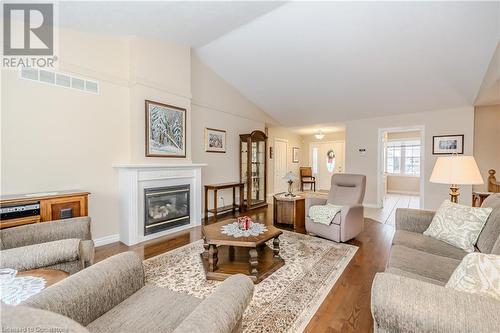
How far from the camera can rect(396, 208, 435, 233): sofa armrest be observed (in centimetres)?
239

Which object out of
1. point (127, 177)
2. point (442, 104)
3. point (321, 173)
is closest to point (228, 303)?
point (127, 177)

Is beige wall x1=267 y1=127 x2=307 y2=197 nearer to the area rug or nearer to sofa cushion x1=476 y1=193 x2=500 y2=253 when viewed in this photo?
the area rug

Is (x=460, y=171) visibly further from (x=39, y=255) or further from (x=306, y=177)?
(x=306, y=177)

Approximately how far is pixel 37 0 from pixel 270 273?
3.85 m

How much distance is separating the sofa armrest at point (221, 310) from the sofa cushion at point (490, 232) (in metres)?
1.83

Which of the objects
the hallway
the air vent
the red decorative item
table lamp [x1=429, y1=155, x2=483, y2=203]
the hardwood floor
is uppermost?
the air vent

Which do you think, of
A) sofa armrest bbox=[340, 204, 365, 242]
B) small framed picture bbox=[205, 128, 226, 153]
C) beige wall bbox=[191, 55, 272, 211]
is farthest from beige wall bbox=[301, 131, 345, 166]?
sofa armrest bbox=[340, 204, 365, 242]

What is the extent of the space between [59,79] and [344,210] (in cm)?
408

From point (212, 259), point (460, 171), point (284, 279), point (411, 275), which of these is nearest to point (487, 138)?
point (460, 171)

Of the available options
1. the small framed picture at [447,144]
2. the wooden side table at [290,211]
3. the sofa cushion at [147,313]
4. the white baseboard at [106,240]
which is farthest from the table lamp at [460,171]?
the white baseboard at [106,240]

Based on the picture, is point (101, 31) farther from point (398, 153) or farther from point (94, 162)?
point (398, 153)

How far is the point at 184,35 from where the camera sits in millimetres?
3680

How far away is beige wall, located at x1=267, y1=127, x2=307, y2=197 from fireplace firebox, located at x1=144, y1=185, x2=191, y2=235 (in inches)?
147

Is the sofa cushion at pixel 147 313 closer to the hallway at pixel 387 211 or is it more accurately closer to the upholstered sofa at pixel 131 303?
the upholstered sofa at pixel 131 303
